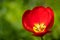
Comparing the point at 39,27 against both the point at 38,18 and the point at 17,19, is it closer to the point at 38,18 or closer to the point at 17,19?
the point at 38,18

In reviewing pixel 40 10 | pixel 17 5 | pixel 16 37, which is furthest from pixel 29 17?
pixel 17 5

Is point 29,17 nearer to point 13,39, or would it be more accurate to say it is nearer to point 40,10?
point 40,10

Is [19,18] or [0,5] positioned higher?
[0,5]

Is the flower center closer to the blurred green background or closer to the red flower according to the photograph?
the red flower

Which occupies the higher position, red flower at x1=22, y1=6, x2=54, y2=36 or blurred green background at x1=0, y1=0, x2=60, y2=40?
blurred green background at x1=0, y1=0, x2=60, y2=40

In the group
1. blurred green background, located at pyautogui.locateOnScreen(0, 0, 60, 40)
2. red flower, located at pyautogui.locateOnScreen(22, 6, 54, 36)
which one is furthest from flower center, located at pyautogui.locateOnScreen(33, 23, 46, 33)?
blurred green background, located at pyautogui.locateOnScreen(0, 0, 60, 40)

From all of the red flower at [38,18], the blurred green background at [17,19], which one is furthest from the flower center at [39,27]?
the blurred green background at [17,19]
